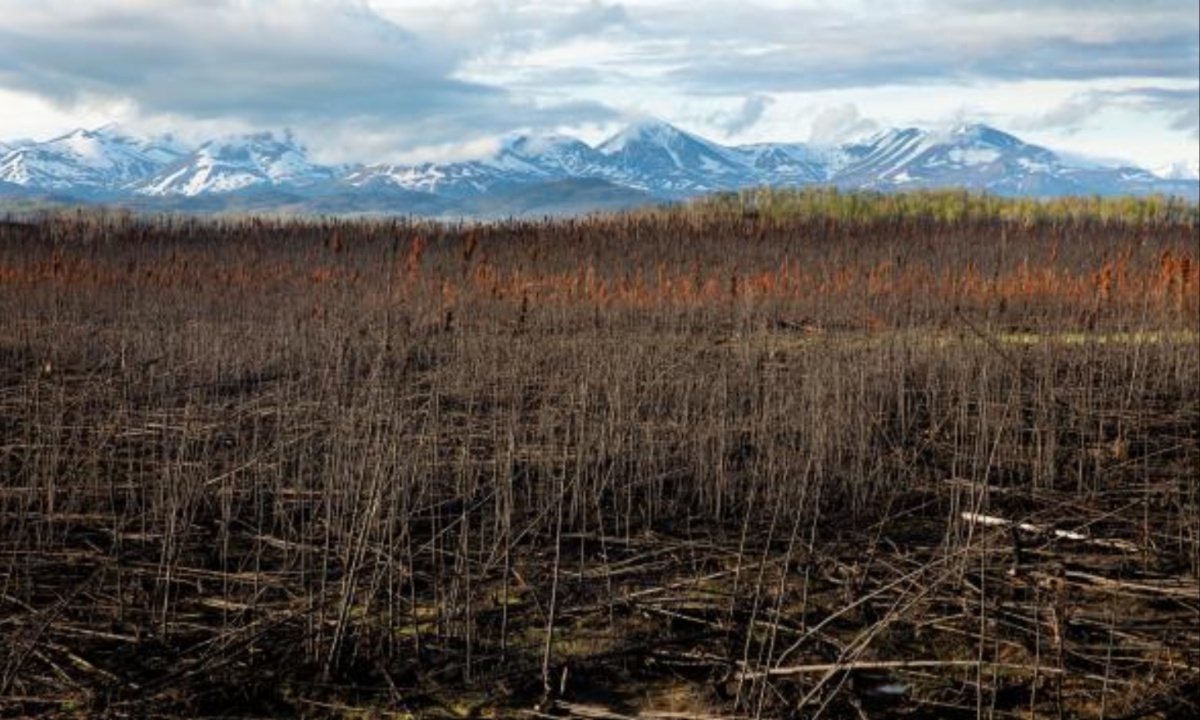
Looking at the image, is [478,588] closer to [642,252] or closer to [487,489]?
[487,489]

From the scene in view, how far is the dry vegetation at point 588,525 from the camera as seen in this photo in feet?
14.6

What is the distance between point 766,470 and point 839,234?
61.4 feet

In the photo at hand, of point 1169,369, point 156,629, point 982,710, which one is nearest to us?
point 982,710

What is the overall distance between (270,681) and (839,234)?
2174 cm

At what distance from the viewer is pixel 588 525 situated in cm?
659

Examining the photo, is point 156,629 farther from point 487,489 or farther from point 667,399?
point 667,399

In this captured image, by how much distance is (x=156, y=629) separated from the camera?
487 centimetres

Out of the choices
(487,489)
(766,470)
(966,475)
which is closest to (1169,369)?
(966,475)

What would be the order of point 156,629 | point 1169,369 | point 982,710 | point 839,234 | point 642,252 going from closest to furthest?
point 982,710, point 156,629, point 1169,369, point 642,252, point 839,234

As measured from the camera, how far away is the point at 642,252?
21484 mm

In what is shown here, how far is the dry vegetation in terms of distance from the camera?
4441 millimetres

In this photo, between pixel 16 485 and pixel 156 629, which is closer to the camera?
pixel 156 629

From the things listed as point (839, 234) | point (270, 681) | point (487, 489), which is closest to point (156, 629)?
point (270, 681)

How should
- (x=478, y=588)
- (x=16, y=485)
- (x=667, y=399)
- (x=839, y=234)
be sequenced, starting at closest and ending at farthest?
(x=478, y=588) → (x=16, y=485) → (x=667, y=399) → (x=839, y=234)
